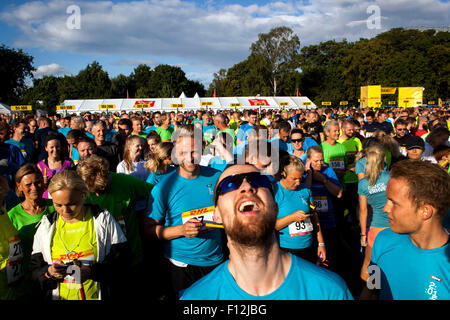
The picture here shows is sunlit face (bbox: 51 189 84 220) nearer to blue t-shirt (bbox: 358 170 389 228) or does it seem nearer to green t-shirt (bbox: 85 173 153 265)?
green t-shirt (bbox: 85 173 153 265)

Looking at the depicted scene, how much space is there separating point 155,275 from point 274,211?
3645 millimetres

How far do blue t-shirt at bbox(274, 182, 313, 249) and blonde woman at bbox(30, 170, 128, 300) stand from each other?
1611 millimetres

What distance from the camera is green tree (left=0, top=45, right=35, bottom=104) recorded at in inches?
1710

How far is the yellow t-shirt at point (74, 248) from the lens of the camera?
236 cm

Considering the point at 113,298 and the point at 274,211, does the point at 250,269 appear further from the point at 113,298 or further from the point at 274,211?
the point at 113,298

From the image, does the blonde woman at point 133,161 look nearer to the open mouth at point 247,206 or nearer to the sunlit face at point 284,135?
the sunlit face at point 284,135

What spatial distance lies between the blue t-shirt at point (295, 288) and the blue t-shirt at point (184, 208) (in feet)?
4.56

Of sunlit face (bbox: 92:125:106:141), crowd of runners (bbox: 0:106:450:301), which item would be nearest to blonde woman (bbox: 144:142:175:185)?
crowd of runners (bbox: 0:106:450:301)

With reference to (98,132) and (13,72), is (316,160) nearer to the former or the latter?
(98,132)

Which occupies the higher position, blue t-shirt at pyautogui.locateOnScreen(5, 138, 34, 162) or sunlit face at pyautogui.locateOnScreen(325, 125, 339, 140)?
sunlit face at pyautogui.locateOnScreen(325, 125, 339, 140)

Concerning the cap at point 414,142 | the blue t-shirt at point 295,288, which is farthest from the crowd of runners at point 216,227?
the cap at point 414,142

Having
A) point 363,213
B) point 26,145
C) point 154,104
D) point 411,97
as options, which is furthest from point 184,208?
point 154,104
